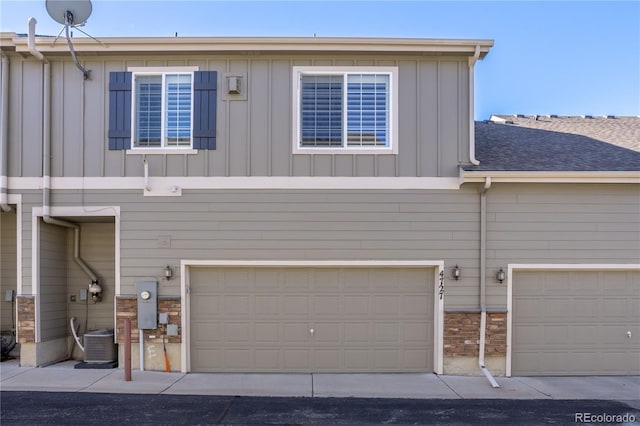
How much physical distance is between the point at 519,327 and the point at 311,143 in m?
4.69

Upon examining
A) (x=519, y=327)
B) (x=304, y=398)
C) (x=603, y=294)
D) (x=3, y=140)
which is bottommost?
(x=304, y=398)

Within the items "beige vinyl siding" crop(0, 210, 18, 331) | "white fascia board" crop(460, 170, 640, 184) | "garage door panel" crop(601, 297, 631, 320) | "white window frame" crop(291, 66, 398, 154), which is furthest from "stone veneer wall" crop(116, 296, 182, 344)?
"garage door panel" crop(601, 297, 631, 320)

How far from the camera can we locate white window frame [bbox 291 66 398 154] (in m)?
9.14

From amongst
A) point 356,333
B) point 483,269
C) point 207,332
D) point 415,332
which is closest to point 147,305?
point 207,332

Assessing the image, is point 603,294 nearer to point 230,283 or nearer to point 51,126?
point 230,283

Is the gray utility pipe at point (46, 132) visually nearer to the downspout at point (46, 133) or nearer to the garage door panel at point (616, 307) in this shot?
the downspout at point (46, 133)

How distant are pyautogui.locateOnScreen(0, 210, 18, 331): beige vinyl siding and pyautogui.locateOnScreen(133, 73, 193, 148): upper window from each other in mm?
3061

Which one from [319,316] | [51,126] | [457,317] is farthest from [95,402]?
[457,317]

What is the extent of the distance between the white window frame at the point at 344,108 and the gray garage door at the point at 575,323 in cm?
319

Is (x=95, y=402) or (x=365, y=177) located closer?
(x=95, y=402)

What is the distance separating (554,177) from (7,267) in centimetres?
975

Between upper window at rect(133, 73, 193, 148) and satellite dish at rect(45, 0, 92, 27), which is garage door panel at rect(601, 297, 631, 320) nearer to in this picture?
upper window at rect(133, 73, 193, 148)

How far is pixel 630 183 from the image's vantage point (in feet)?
29.7

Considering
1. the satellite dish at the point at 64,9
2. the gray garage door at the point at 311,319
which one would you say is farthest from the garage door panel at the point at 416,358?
the satellite dish at the point at 64,9
